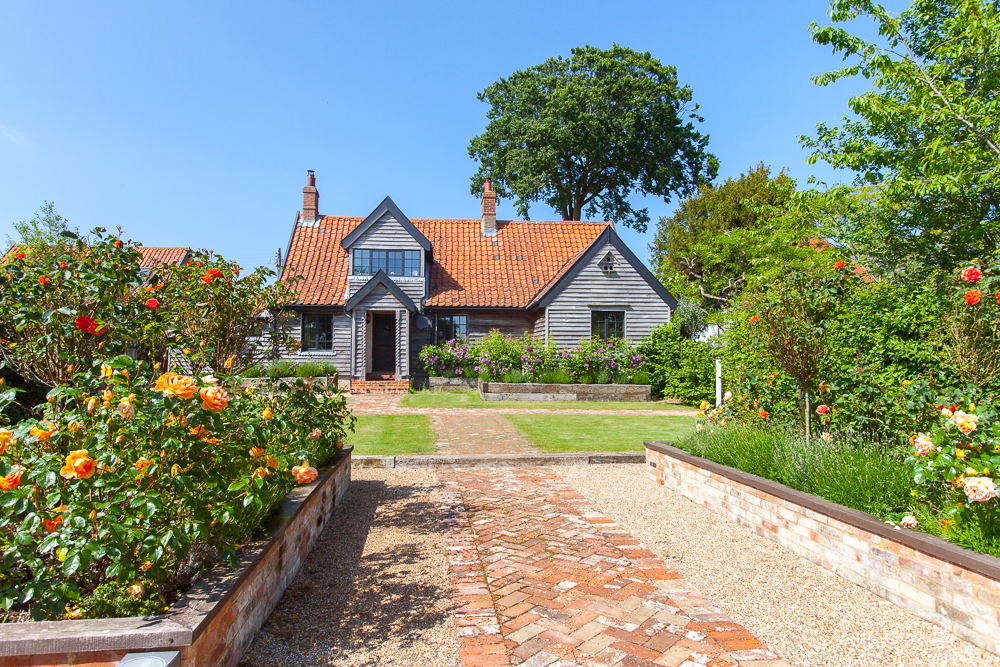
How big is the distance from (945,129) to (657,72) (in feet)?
92.2

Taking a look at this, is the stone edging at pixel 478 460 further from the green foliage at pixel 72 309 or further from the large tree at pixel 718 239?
the large tree at pixel 718 239

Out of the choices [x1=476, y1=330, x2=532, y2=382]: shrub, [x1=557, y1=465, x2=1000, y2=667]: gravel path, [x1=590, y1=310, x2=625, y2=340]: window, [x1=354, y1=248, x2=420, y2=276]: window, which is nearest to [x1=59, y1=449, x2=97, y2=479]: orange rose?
[x1=557, y1=465, x2=1000, y2=667]: gravel path

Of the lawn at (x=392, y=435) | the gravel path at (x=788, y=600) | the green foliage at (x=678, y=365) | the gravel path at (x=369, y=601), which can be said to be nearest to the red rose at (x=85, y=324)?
the gravel path at (x=369, y=601)

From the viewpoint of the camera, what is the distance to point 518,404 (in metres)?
16.5

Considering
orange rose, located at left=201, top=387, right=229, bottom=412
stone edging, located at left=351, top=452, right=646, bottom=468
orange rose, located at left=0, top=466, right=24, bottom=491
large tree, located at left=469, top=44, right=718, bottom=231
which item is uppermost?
large tree, located at left=469, top=44, right=718, bottom=231

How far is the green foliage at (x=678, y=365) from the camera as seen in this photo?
1672cm

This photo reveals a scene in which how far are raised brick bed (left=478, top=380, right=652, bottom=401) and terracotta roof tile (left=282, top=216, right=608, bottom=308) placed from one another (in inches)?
194

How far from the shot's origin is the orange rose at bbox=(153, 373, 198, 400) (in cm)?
289

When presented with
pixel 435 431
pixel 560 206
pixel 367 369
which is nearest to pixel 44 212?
pixel 367 369

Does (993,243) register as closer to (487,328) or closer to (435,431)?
(435,431)

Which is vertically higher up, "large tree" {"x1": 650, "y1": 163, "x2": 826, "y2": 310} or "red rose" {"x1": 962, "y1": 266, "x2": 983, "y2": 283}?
"large tree" {"x1": 650, "y1": 163, "x2": 826, "y2": 310}

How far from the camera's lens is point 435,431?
11.2 metres

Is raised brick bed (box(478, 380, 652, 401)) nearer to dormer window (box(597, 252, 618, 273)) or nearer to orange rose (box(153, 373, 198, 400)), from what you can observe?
dormer window (box(597, 252, 618, 273))

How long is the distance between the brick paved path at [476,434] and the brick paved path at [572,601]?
3125mm
